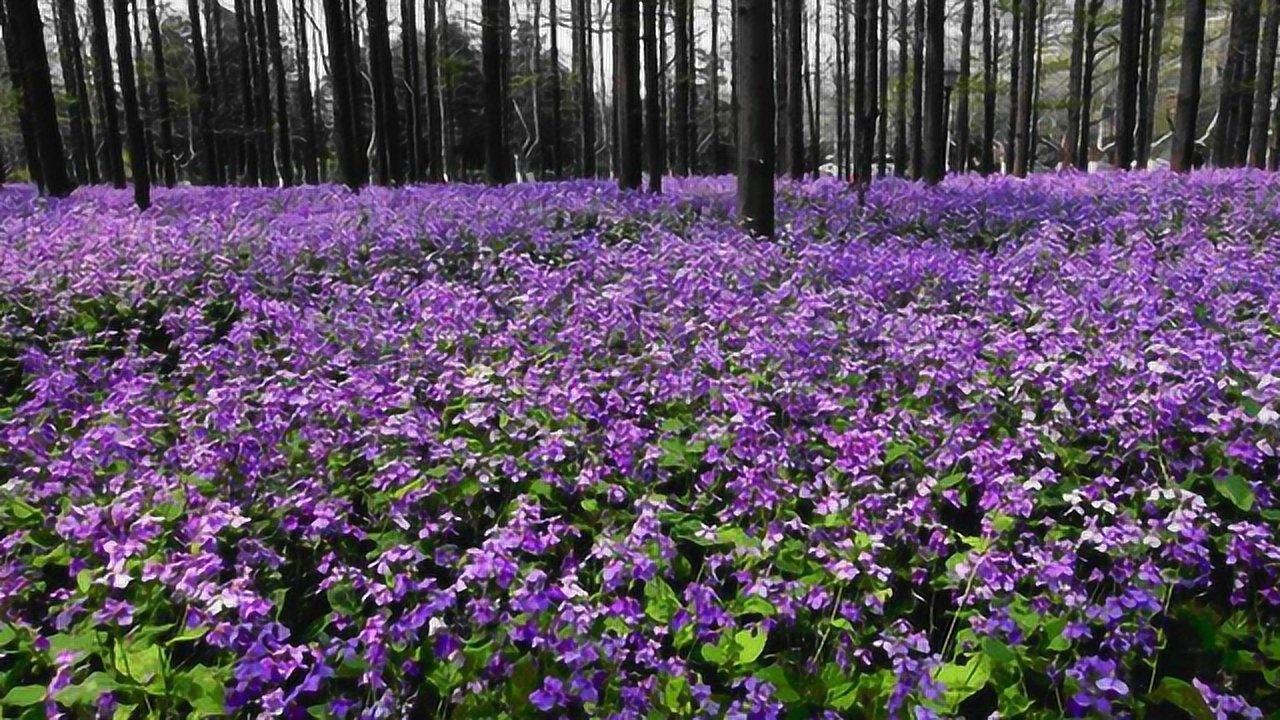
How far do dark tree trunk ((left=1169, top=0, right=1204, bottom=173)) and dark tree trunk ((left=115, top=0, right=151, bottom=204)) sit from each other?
1616 centimetres

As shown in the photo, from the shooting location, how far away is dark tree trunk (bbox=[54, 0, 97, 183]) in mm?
27469

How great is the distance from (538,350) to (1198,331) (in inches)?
121

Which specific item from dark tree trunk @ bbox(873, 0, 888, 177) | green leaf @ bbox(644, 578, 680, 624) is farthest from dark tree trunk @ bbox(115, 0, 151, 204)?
dark tree trunk @ bbox(873, 0, 888, 177)

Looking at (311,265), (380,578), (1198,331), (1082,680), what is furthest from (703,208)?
(1082,680)

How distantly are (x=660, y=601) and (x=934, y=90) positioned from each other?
589 inches

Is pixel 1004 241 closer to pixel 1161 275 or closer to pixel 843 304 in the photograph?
pixel 1161 275

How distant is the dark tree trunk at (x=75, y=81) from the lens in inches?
1081

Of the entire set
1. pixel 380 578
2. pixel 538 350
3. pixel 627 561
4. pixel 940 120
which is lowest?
pixel 380 578

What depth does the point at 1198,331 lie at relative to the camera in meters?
4.20

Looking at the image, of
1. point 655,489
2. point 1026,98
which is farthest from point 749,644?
point 1026,98

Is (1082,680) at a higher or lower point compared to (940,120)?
lower

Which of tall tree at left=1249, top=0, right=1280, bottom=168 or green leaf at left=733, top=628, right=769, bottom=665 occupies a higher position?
tall tree at left=1249, top=0, right=1280, bottom=168

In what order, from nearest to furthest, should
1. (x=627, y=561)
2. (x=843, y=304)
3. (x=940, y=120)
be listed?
(x=627, y=561)
(x=843, y=304)
(x=940, y=120)

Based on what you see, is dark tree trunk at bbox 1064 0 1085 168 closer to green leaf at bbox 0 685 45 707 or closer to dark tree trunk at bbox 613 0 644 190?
dark tree trunk at bbox 613 0 644 190
